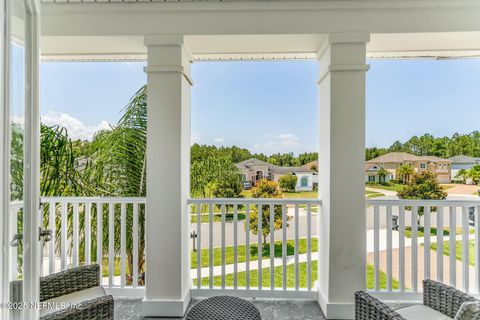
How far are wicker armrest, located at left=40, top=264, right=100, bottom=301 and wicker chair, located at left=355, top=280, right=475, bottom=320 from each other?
1892 mm

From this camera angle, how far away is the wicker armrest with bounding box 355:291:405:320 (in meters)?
1.45

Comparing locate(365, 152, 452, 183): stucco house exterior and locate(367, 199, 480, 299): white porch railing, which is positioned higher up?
locate(365, 152, 452, 183): stucco house exterior

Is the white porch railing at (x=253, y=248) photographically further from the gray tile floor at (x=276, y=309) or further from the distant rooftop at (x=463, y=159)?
the distant rooftop at (x=463, y=159)

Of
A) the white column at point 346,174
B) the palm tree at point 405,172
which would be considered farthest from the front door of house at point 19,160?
the palm tree at point 405,172

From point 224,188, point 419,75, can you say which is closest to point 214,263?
point 224,188

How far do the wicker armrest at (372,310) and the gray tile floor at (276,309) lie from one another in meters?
0.82

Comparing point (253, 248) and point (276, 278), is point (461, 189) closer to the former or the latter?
point (276, 278)

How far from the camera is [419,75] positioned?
2727 mm

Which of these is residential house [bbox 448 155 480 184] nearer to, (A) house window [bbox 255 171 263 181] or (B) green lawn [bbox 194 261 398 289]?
(B) green lawn [bbox 194 261 398 289]

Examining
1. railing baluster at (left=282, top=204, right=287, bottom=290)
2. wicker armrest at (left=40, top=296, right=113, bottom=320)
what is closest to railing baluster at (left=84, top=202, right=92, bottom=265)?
wicker armrest at (left=40, top=296, right=113, bottom=320)

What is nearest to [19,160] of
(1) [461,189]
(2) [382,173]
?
(2) [382,173]

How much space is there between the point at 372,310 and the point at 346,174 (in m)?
1.07

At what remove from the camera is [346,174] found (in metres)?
2.31

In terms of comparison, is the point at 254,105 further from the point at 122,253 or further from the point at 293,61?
the point at 122,253
